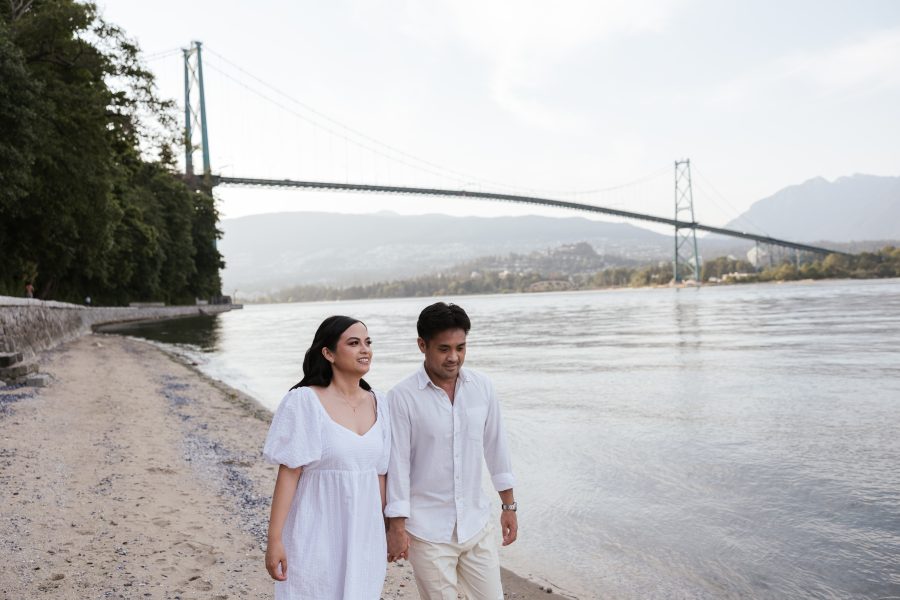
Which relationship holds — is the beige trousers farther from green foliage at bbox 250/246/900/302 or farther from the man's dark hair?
green foliage at bbox 250/246/900/302

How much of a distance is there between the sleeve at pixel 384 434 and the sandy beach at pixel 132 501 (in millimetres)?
1563

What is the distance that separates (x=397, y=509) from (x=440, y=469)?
184mm

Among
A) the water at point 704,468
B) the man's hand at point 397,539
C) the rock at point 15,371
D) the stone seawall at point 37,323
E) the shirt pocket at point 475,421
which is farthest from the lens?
the stone seawall at point 37,323

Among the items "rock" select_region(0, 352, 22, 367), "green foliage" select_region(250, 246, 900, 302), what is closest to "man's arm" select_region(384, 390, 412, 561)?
"rock" select_region(0, 352, 22, 367)

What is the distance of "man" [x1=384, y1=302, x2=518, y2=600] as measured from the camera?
229 cm

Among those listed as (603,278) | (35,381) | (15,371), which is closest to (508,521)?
(35,381)

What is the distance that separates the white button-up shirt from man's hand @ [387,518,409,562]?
5 centimetres

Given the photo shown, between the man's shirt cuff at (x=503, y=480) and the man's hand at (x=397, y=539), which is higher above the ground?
the man's shirt cuff at (x=503, y=480)

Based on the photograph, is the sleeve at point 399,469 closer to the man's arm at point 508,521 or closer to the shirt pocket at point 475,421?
the shirt pocket at point 475,421

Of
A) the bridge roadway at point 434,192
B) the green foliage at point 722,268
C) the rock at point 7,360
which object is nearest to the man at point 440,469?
the rock at point 7,360

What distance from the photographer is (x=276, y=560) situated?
1966 mm

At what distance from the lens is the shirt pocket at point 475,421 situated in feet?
7.75

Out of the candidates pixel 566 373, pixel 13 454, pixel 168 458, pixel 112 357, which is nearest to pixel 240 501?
pixel 168 458

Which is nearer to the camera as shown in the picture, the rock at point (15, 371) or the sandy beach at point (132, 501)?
the sandy beach at point (132, 501)
